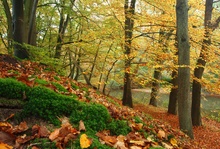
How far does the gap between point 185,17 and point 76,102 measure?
456cm

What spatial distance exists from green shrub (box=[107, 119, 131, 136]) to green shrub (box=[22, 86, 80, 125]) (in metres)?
0.52

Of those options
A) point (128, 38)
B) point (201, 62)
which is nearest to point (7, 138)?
point (128, 38)

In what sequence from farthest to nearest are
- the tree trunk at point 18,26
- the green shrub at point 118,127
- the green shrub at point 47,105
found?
the tree trunk at point 18,26 → the green shrub at point 118,127 → the green shrub at point 47,105

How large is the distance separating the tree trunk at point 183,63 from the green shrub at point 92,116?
12.9 ft

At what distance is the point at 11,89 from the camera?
8.34 feet

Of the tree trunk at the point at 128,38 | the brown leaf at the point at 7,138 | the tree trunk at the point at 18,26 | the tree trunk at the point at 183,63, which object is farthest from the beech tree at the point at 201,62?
the brown leaf at the point at 7,138

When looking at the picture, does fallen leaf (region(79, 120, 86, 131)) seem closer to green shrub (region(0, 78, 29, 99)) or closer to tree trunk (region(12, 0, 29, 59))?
green shrub (region(0, 78, 29, 99))

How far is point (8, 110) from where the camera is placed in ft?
7.73

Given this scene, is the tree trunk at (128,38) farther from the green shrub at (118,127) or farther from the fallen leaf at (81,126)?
the fallen leaf at (81,126)

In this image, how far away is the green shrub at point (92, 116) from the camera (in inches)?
96.3

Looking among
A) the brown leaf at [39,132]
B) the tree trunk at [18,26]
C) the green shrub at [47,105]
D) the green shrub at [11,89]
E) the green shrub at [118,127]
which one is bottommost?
the green shrub at [118,127]

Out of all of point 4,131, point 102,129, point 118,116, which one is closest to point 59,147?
point 4,131

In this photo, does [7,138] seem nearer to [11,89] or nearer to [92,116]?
[11,89]

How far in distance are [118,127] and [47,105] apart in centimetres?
95
